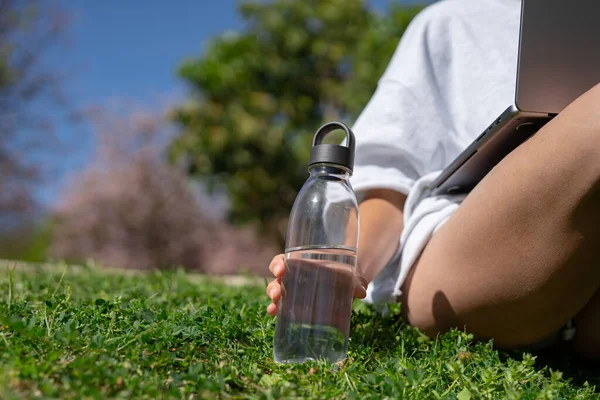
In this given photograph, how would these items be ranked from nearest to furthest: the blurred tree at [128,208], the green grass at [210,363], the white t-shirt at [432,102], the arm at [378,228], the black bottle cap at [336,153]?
1. the green grass at [210,363]
2. the black bottle cap at [336,153]
3. the arm at [378,228]
4. the white t-shirt at [432,102]
5. the blurred tree at [128,208]

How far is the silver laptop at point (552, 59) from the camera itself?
1.41 meters

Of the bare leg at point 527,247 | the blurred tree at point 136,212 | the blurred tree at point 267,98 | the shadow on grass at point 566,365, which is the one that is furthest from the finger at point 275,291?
the blurred tree at point 136,212

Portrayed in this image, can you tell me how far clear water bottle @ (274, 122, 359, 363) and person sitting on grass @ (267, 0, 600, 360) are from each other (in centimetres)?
7

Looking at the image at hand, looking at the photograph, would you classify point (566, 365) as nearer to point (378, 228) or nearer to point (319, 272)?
point (378, 228)

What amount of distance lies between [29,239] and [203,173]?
15.1 ft

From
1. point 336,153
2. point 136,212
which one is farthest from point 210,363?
point 136,212

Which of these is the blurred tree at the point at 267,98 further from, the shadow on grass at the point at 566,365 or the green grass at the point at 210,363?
the green grass at the point at 210,363

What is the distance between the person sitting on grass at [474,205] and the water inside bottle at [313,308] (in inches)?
2.2

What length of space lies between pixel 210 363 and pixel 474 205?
83 centimetres

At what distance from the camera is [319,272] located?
1.28 meters

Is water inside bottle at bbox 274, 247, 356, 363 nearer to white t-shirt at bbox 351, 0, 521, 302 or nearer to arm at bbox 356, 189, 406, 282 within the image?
arm at bbox 356, 189, 406, 282

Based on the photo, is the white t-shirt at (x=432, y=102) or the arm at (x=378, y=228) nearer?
Result: the arm at (x=378, y=228)

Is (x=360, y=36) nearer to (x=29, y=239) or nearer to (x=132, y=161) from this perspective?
(x=132, y=161)

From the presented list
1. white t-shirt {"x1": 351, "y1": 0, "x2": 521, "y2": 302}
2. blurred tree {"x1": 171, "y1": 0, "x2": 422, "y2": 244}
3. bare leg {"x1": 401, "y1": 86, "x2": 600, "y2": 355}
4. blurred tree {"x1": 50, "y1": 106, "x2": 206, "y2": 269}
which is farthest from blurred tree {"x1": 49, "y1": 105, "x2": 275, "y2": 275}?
bare leg {"x1": 401, "y1": 86, "x2": 600, "y2": 355}
